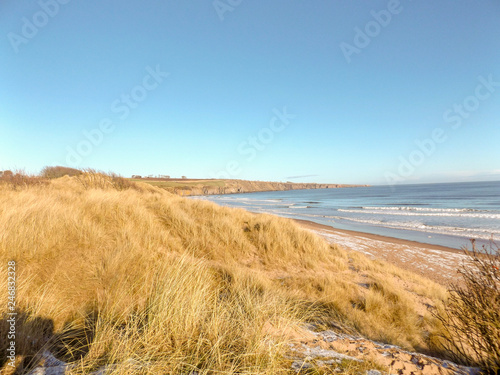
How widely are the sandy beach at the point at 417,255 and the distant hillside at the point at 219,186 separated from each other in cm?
5326

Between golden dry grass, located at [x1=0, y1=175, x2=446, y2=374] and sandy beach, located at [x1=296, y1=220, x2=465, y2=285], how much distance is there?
216 centimetres

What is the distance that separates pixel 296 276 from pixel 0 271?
534cm

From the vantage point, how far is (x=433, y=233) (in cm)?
1568

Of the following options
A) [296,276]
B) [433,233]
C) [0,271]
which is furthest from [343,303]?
[433,233]

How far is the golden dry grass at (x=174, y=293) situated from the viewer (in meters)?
2.03

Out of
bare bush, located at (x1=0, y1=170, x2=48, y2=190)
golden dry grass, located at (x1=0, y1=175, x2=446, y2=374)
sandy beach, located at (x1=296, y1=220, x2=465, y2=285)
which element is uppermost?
bare bush, located at (x1=0, y1=170, x2=48, y2=190)

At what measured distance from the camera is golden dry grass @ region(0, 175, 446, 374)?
2031 mm

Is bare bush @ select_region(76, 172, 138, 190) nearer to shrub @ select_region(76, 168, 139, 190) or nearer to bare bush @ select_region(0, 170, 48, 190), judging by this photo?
shrub @ select_region(76, 168, 139, 190)

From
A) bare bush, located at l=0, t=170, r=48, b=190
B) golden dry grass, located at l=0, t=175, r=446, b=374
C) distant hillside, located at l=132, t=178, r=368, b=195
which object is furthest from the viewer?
distant hillside, located at l=132, t=178, r=368, b=195

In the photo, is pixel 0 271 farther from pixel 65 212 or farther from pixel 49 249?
pixel 65 212

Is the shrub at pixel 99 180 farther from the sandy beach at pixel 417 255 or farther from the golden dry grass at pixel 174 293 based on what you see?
the sandy beach at pixel 417 255

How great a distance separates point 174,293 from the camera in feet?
9.18

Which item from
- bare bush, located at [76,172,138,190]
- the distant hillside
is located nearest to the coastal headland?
the distant hillside

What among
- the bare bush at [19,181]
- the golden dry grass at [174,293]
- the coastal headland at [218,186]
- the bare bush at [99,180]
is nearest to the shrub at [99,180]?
the bare bush at [99,180]
